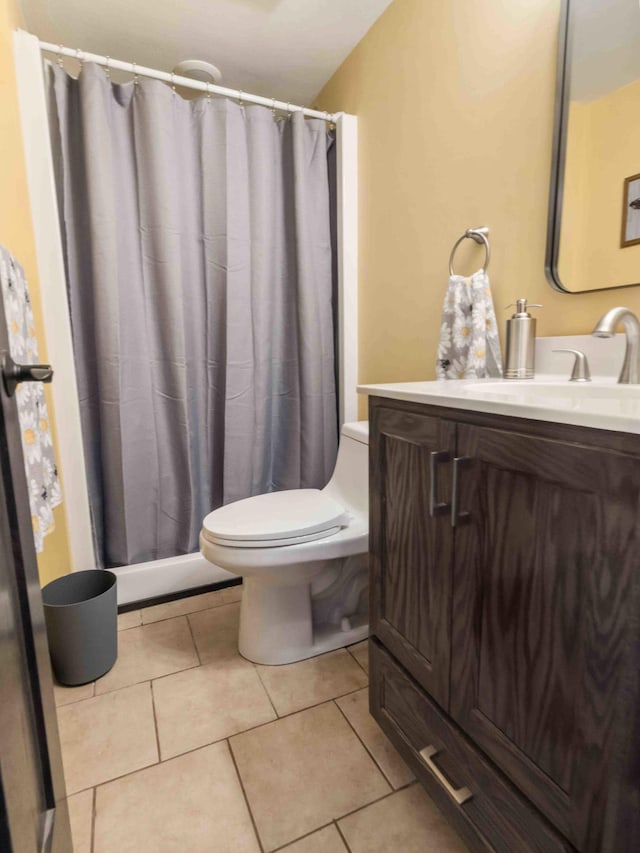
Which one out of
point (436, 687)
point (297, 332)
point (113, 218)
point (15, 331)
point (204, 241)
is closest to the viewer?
point (436, 687)

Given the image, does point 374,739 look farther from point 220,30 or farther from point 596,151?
point 220,30

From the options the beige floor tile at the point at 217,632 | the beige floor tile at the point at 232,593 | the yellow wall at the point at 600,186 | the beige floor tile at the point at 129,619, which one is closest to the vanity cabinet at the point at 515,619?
the yellow wall at the point at 600,186

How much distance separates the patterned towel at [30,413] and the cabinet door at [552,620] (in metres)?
0.87

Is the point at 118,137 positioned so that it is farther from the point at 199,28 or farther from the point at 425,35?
the point at 425,35

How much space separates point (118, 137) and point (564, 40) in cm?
141

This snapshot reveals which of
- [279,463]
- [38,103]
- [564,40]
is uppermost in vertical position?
[38,103]

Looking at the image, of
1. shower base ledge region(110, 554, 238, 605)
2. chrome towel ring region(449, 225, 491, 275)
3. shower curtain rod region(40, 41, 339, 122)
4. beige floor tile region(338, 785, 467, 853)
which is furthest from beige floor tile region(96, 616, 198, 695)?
shower curtain rod region(40, 41, 339, 122)

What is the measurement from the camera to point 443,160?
1.37 m

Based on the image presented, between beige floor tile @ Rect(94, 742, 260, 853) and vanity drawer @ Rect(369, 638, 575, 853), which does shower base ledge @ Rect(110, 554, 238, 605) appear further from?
vanity drawer @ Rect(369, 638, 575, 853)

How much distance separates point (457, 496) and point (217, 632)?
1182 mm

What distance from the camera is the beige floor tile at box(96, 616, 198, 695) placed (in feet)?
4.41

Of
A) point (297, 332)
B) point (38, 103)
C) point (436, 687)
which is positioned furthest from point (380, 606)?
point (38, 103)

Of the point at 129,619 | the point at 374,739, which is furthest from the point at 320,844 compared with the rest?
the point at 129,619

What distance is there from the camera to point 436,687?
0.82 m
